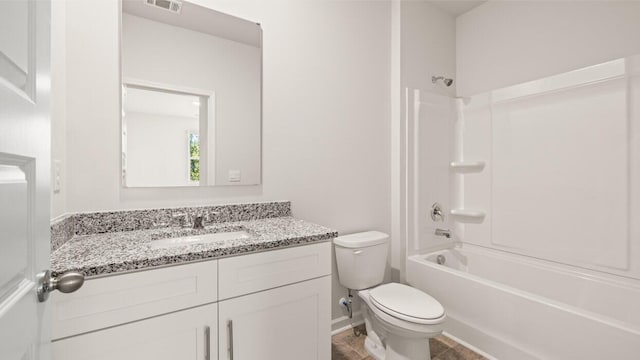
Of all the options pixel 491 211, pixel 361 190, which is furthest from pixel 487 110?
pixel 361 190

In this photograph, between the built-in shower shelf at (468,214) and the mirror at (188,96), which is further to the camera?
the built-in shower shelf at (468,214)

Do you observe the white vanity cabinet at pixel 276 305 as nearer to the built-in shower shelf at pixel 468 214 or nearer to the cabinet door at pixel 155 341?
the cabinet door at pixel 155 341

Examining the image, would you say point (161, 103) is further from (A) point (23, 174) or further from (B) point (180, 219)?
(A) point (23, 174)

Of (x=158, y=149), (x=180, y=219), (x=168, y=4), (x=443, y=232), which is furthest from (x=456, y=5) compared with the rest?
(x=180, y=219)

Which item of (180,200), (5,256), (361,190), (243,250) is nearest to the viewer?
(5,256)

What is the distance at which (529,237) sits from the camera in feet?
7.27

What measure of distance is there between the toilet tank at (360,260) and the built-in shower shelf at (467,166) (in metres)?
1.09

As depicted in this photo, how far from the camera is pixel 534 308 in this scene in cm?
161

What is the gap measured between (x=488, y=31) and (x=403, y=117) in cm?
113

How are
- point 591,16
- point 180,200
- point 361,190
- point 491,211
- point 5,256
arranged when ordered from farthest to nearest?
point 491,211 → point 361,190 → point 591,16 → point 180,200 → point 5,256

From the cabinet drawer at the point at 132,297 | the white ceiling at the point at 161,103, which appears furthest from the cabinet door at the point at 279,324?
the white ceiling at the point at 161,103

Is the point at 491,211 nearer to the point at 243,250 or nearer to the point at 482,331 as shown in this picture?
the point at 482,331

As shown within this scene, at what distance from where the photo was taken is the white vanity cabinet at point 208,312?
905mm

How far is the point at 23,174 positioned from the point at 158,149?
0.99 m
